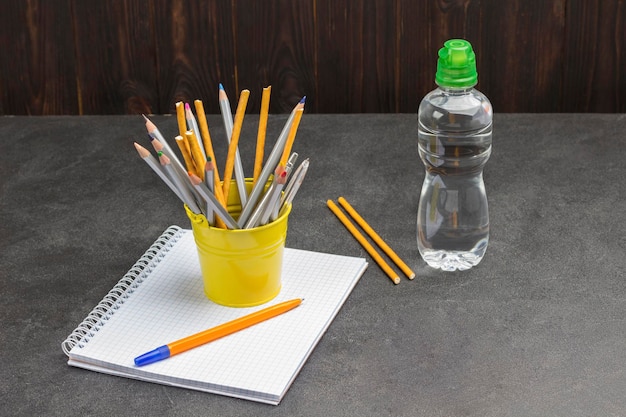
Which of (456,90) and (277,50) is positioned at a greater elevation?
(456,90)

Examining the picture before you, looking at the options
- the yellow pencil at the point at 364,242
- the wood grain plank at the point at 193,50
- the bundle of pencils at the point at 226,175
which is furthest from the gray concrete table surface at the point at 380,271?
the wood grain plank at the point at 193,50

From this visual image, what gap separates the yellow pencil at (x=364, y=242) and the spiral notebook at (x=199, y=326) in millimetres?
27

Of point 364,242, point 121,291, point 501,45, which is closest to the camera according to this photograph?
point 121,291

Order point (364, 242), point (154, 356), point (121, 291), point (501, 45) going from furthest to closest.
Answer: point (501, 45), point (364, 242), point (121, 291), point (154, 356)

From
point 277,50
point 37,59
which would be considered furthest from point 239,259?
point 37,59

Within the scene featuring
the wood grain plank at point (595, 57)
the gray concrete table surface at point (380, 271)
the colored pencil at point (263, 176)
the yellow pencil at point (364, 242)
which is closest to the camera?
the gray concrete table surface at point (380, 271)

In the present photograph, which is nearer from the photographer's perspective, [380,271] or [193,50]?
[380,271]

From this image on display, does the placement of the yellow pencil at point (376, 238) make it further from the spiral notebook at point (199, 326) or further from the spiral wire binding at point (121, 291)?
the spiral wire binding at point (121, 291)

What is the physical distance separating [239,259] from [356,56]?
2.86 ft

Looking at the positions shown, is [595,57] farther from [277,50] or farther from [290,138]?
[290,138]

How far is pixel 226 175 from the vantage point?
1.17m

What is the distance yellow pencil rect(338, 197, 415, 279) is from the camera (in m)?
1.26

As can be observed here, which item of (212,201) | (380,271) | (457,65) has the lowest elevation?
(380,271)

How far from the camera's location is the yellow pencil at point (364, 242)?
1259mm
